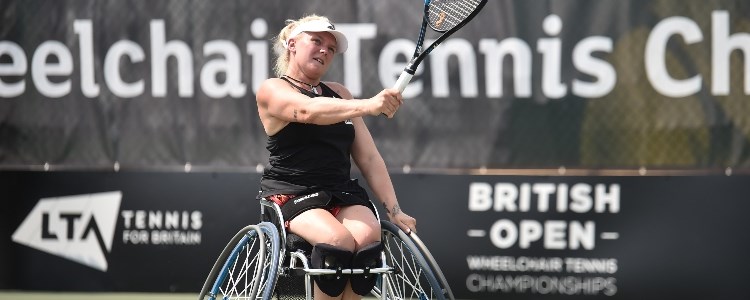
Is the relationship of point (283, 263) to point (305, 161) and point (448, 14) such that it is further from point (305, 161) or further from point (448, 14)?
point (448, 14)

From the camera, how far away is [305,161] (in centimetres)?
439

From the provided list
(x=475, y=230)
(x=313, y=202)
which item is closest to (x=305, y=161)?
(x=313, y=202)

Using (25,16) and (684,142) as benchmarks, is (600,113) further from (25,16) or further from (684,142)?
(25,16)

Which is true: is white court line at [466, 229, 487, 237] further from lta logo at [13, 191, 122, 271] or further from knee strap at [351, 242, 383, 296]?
knee strap at [351, 242, 383, 296]

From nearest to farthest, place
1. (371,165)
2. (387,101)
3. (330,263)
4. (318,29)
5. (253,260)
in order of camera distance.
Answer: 1. (387,101)
2. (330,263)
3. (318,29)
4. (253,260)
5. (371,165)

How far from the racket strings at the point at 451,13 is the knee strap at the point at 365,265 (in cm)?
78

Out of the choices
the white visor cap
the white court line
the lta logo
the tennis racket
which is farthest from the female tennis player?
the lta logo

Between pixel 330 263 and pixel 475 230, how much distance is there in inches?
93.7

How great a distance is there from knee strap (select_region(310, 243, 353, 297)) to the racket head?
0.83m

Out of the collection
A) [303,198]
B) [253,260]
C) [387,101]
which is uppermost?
[387,101]

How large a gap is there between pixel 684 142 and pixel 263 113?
2.68m

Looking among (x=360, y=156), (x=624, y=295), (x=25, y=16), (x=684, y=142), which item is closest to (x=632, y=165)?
(x=684, y=142)

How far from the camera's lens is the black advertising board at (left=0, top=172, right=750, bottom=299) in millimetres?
6219

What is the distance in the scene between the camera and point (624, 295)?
6250mm
